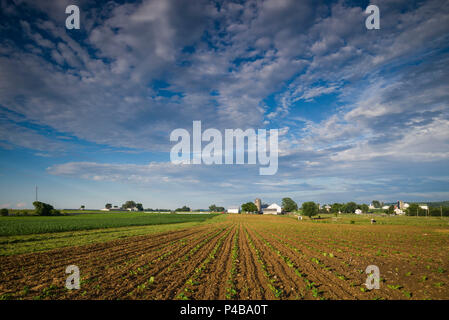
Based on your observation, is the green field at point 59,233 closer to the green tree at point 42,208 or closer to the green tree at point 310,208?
the green tree at point 42,208

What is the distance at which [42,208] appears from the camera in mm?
84688

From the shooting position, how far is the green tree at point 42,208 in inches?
3323

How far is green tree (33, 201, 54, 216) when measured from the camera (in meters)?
84.4

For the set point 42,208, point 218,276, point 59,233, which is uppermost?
point 218,276

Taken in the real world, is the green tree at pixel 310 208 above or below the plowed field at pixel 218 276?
below

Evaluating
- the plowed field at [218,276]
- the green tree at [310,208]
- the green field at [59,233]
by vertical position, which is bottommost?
the green tree at [310,208]

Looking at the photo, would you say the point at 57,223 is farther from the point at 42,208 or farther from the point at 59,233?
the point at 42,208

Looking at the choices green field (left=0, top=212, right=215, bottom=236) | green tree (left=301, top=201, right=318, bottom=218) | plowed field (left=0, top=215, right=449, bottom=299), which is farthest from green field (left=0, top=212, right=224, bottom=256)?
green tree (left=301, top=201, right=318, bottom=218)

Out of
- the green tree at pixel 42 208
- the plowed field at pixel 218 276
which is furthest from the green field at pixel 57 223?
the plowed field at pixel 218 276

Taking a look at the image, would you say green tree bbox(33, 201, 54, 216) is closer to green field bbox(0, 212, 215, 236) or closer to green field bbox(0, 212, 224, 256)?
green field bbox(0, 212, 215, 236)

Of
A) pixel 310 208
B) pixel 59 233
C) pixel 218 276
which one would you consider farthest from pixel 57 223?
pixel 310 208
